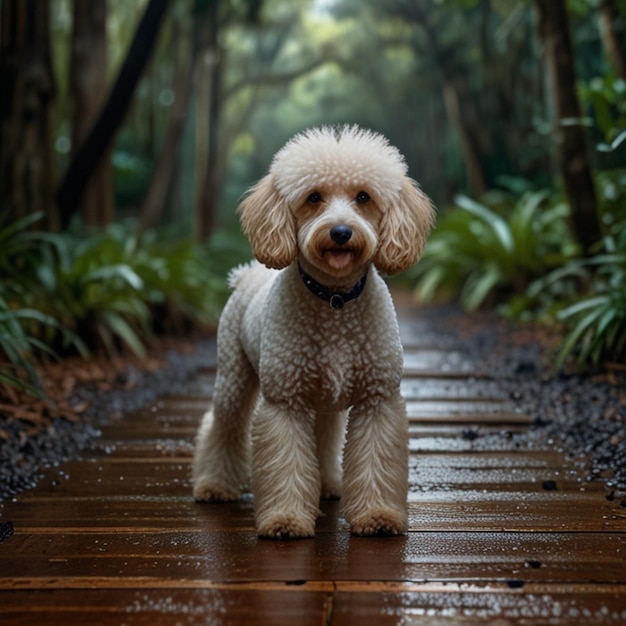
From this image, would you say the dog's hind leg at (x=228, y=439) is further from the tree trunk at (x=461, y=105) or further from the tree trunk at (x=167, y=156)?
the tree trunk at (x=461, y=105)

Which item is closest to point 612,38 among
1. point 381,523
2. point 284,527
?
point 381,523

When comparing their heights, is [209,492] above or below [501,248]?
below

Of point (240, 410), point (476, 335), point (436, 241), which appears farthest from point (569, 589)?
point (436, 241)

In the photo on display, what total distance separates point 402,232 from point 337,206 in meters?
0.24

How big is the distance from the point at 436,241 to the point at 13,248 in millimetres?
7279

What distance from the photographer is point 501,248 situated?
8.99m

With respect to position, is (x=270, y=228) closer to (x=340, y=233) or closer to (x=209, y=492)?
(x=340, y=233)

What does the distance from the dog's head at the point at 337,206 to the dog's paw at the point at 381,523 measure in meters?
0.77

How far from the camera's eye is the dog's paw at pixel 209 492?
3.22m

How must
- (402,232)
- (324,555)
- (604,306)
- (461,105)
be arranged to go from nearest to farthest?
→ (324,555), (402,232), (604,306), (461,105)

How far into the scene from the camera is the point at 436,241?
1167 centimetres

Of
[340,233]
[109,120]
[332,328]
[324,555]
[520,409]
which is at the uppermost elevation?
[109,120]

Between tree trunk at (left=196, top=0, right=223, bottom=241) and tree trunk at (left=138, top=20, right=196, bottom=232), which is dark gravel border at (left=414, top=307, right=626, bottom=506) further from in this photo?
tree trunk at (left=196, top=0, right=223, bottom=241)

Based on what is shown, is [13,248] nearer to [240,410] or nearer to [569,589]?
[240,410]
